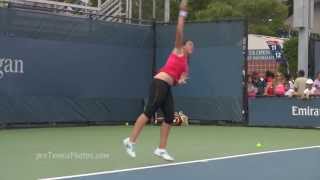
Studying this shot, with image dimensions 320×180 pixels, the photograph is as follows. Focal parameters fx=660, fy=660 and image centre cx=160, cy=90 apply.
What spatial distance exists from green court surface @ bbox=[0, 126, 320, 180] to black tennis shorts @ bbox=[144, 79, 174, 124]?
627mm

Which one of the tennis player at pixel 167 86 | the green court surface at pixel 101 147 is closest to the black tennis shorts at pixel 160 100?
the tennis player at pixel 167 86

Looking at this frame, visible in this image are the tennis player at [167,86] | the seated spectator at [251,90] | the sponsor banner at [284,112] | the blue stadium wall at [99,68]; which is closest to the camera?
the tennis player at [167,86]

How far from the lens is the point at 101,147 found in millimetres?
10562

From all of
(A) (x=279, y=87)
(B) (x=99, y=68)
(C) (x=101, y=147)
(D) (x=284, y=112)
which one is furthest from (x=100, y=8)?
(C) (x=101, y=147)

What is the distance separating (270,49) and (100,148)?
766 inches

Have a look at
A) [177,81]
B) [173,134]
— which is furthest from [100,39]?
[177,81]

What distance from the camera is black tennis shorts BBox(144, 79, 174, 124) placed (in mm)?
8445

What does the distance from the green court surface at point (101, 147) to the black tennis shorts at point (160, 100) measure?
2.06 ft

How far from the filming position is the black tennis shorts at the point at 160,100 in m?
8.45

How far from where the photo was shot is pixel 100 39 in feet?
57.3

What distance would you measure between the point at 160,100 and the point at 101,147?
95.8 inches

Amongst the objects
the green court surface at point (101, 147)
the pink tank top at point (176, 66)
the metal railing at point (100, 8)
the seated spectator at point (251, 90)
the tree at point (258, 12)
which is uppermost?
the tree at point (258, 12)

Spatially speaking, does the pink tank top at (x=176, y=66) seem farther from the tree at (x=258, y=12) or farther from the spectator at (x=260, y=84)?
the tree at (x=258, y=12)

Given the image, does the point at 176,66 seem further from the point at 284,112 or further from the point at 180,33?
the point at 284,112
